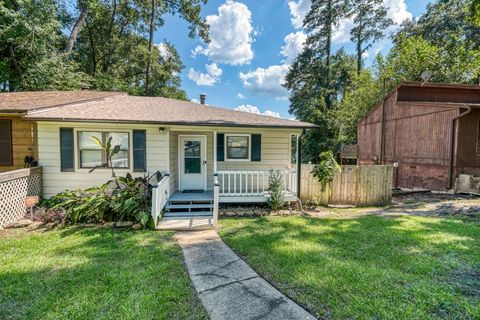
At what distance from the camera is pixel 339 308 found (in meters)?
2.66

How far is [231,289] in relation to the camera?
317 centimetres

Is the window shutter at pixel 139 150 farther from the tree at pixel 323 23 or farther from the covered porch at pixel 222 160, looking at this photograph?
the tree at pixel 323 23

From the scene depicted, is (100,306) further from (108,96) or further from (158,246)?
(108,96)

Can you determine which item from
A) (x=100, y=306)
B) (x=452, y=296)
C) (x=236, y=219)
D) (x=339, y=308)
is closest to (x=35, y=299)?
(x=100, y=306)

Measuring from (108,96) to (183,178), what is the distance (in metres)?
5.39

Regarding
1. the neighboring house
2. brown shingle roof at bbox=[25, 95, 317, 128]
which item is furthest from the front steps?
the neighboring house

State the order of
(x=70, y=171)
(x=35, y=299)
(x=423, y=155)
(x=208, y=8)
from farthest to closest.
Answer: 1. (x=208, y=8)
2. (x=423, y=155)
3. (x=70, y=171)
4. (x=35, y=299)

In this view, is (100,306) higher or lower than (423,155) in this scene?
lower

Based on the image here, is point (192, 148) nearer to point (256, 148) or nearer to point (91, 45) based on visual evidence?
point (256, 148)

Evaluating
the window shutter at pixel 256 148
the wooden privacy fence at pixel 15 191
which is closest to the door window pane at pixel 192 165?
the window shutter at pixel 256 148

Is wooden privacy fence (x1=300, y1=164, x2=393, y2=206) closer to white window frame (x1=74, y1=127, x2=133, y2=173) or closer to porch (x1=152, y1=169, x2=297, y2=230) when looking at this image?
porch (x1=152, y1=169, x2=297, y2=230)

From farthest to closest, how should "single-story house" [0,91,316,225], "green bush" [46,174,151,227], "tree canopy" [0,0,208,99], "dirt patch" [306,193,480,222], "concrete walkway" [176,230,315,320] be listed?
"tree canopy" [0,0,208,99]
"single-story house" [0,91,316,225]
"dirt patch" [306,193,480,222]
"green bush" [46,174,151,227]
"concrete walkway" [176,230,315,320]

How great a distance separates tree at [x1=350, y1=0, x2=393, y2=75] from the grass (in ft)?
95.6

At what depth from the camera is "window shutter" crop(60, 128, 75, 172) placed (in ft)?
23.8
